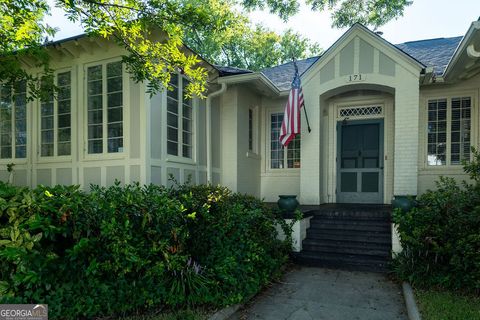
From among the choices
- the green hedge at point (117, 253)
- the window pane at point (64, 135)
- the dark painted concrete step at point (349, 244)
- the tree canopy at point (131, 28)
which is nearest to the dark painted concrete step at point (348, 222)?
the dark painted concrete step at point (349, 244)

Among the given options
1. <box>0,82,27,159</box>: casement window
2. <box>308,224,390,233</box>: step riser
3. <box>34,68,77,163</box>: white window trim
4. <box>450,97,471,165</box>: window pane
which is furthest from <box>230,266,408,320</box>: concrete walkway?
<box>0,82,27,159</box>: casement window

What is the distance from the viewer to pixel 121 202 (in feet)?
10.6

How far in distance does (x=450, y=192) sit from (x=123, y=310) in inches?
178

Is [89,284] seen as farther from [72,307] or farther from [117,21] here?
[117,21]

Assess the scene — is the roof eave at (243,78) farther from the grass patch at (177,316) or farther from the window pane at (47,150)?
the grass patch at (177,316)

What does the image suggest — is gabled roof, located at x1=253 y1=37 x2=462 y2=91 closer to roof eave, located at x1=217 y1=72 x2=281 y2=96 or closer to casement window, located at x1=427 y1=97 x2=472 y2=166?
casement window, located at x1=427 y1=97 x2=472 y2=166

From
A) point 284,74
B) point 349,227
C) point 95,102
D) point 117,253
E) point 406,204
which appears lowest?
point 349,227

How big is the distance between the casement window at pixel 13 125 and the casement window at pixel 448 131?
9807 millimetres

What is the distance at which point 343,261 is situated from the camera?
493 centimetres

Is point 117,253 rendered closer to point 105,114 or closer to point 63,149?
point 105,114

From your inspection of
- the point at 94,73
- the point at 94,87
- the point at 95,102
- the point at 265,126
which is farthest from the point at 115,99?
the point at 265,126

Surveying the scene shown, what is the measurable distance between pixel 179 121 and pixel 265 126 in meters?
3.16

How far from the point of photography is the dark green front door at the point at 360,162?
755cm

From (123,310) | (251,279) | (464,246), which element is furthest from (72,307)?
(464,246)
